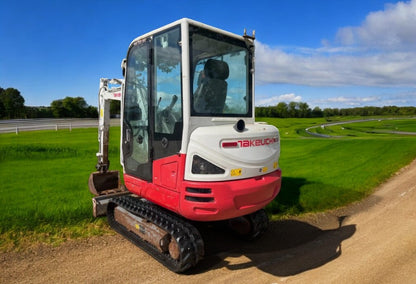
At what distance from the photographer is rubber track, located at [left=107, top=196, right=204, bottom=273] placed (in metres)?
4.10

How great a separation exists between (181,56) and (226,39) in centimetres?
101

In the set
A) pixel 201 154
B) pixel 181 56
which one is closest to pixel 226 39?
pixel 181 56

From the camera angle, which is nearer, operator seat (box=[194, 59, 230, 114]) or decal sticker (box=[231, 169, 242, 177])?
decal sticker (box=[231, 169, 242, 177])

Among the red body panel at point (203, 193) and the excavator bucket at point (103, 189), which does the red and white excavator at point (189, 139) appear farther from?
the excavator bucket at point (103, 189)

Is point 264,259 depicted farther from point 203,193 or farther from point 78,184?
point 78,184

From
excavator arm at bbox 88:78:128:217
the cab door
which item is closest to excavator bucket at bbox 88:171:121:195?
excavator arm at bbox 88:78:128:217

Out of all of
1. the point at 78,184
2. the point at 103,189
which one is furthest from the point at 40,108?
the point at 103,189

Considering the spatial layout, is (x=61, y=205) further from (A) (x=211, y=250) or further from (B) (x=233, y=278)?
(B) (x=233, y=278)

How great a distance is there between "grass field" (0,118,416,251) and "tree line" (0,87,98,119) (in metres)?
49.7

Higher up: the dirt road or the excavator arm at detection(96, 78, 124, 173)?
the excavator arm at detection(96, 78, 124, 173)

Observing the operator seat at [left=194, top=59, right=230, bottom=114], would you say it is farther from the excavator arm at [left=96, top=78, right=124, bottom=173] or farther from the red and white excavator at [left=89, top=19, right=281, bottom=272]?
the excavator arm at [left=96, top=78, right=124, bottom=173]

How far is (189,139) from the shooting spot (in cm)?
392

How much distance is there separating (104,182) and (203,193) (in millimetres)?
3543

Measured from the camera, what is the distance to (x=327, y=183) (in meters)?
9.65
